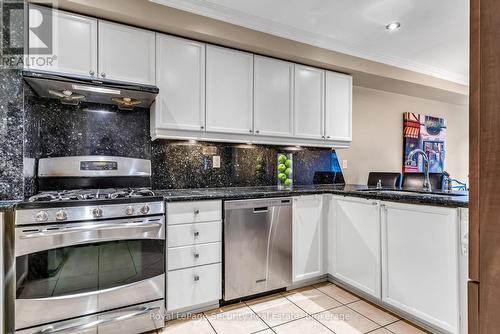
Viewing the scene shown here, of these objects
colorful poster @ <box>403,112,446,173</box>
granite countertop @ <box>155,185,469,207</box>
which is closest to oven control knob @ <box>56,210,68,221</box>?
granite countertop @ <box>155,185,469,207</box>

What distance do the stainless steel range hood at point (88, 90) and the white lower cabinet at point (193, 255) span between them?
3.04ft

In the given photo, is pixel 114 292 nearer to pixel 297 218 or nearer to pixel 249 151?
pixel 297 218

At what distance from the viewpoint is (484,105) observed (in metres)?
0.41

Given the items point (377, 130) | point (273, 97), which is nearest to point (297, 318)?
point (273, 97)

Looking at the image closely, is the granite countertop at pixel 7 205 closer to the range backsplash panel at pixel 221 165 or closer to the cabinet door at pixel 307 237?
the range backsplash panel at pixel 221 165

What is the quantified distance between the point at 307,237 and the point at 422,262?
37.5 inches

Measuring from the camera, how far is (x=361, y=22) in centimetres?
263

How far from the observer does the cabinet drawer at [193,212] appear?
6.58 feet

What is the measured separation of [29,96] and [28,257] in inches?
46.9

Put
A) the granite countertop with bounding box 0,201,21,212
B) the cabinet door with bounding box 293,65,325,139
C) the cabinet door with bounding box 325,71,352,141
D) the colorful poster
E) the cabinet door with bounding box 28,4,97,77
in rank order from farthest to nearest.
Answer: the colorful poster, the cabinet door with bounding box 325,71,352,141, the cabinet door with bounding box 293,65,325,139, the cabinet door with bounding box 28,4,97,77, the granite countertop with bounding box 0,201,21,212

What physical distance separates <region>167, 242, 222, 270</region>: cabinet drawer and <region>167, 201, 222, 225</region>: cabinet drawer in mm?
208

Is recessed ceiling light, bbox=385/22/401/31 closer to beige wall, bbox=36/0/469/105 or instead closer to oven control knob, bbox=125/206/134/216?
beige wall, bbox=36/0/469/105
